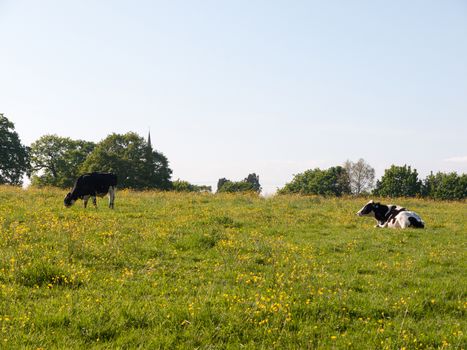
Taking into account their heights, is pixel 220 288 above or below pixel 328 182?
below

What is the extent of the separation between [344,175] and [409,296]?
10675cm

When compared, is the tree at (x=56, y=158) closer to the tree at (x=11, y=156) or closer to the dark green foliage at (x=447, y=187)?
the tree at (x=11, y=156)

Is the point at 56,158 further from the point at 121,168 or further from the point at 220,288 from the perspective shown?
the point at 220,288

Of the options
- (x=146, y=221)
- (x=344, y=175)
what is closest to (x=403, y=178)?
(x=344, y=175)

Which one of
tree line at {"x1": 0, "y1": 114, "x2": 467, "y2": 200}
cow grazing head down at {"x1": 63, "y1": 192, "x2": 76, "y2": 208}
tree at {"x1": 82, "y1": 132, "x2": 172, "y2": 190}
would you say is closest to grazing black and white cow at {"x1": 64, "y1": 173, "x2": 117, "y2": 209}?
cow grazing head down at {"x1": 63, "y1": 192, "x2": 76, "y2": 208}

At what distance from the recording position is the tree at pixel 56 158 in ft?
255

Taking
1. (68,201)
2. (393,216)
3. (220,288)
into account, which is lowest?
(220,288)

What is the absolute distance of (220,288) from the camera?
7.80m

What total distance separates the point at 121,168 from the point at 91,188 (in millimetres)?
51596

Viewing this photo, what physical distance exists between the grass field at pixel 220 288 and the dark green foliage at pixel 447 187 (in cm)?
8293

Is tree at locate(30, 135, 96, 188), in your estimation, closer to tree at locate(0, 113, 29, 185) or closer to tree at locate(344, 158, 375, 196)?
tree at locate(0, 113, 29, 185)

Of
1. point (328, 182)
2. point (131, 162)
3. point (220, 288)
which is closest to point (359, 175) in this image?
point (328, 182)

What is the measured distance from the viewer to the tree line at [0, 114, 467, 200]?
208 feet

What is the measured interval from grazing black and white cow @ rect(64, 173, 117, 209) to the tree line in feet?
108
